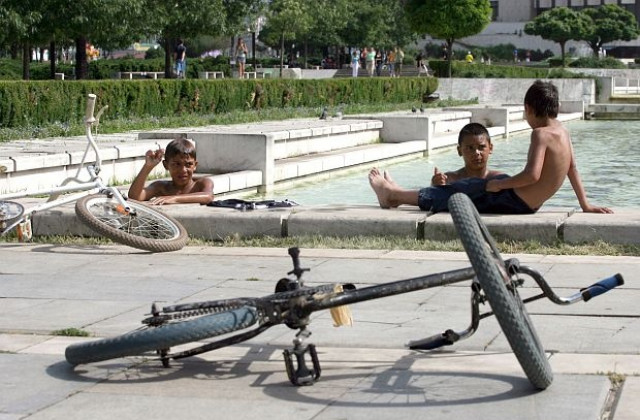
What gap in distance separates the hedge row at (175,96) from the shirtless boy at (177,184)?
10026mm

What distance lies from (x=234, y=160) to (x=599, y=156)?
943 cm

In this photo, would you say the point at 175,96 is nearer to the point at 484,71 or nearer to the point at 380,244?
the point at 380,244

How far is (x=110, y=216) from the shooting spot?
29.7ft

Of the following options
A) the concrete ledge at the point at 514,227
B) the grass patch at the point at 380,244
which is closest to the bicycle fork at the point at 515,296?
the grass patch at the point at 380,244

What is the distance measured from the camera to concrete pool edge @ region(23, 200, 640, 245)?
8.82 m

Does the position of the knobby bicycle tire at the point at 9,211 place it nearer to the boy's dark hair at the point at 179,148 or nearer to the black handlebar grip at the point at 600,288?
the boy's dark hair at the point at 179,148

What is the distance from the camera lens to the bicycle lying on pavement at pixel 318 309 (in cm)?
471

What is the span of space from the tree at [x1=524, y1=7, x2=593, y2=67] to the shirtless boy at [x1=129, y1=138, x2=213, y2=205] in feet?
258

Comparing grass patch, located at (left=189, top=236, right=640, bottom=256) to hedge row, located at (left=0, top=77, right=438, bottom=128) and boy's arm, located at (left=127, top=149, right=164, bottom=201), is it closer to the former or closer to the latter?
boy's arm, located at (left=127, top=149, right=164, bottom=201)

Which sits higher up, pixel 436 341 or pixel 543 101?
pixel 543 101

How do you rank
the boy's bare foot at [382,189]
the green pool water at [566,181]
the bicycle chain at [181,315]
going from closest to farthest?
1. the bicycle chain at [181,315]
2. the boy's bare foot at [382,189]
3. the green pool water at [566,181]

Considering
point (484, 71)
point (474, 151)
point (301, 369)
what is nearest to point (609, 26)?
point (484, 71)

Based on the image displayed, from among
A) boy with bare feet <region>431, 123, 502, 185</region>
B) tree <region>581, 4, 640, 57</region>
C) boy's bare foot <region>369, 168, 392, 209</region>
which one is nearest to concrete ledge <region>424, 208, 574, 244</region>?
boy with bare feet <region>431, 123, 502, 185</region>

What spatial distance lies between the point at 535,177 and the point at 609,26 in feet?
274
